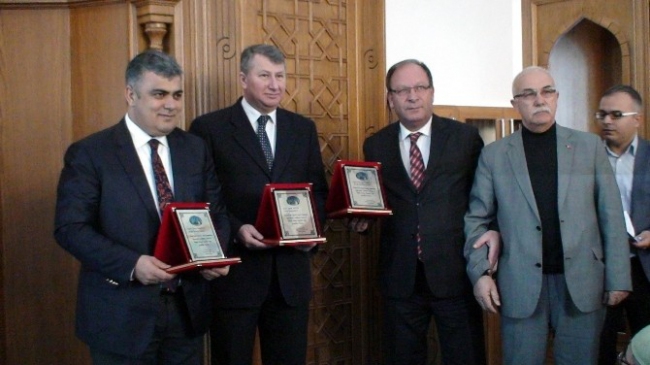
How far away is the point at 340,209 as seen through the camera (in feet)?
10.6

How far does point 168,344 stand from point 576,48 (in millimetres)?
3265

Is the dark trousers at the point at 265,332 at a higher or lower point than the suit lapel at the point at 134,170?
lower

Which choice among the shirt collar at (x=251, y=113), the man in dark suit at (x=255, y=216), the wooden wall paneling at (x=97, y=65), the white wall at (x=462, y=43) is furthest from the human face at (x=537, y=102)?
the wooden wall paneling at (x=97, y=65)

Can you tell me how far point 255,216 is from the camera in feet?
10.5

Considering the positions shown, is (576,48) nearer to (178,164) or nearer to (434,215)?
(434,215)

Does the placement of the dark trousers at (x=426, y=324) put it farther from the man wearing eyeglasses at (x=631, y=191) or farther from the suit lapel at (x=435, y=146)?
the man wearing eyeglasses at (x=631, y=191)

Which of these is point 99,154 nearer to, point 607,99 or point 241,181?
point 241,181

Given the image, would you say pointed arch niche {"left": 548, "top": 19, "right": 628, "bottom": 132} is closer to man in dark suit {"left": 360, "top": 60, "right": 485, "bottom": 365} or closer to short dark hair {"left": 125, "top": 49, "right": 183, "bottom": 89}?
man in dark suit {"left": 360, "top": 60, "right": 485, "bottom": 365}

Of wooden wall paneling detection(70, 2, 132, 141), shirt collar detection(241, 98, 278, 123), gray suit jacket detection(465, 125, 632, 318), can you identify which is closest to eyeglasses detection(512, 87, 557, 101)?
gray suit jacket detection(465, 125, 632, 318)

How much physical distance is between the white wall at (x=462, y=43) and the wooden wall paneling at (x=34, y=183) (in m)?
1.71

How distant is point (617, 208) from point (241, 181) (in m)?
1.45

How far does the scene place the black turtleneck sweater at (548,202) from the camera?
3.08 meters

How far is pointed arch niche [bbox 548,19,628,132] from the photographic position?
15.8ft

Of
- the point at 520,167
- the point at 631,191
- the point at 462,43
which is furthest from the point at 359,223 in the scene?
the point at 462,43
